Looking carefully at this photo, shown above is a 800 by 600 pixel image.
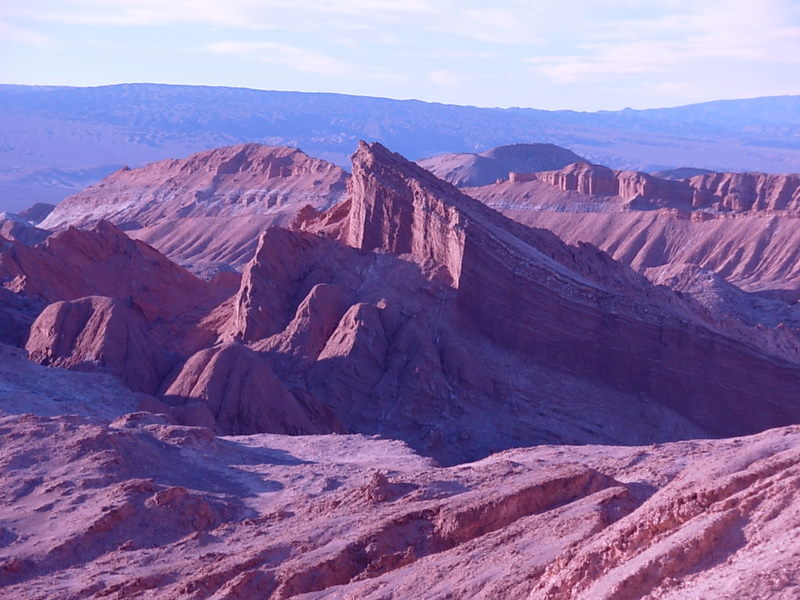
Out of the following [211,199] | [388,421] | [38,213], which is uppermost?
[388,421]

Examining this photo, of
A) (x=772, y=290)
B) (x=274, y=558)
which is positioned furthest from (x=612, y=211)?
(x=274, y=558)

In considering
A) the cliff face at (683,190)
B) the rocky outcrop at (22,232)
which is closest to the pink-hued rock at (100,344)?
the rocky outcrop at (22,232)

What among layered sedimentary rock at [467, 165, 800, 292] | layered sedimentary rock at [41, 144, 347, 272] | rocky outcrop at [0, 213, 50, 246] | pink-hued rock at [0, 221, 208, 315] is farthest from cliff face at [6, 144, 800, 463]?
layered sedimentary rock at [467, 165, 800, 292]

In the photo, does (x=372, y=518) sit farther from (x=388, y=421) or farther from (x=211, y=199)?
(x=211, y=199)

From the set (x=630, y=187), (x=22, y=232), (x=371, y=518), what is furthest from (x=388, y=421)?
(x=630, y=187)

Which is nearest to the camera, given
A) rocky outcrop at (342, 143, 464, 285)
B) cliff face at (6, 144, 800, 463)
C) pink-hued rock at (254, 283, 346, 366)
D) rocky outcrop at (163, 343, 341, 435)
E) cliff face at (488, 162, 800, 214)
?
rocky outcrop at (163, 343, 341, 435)

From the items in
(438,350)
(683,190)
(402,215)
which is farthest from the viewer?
(683,190)

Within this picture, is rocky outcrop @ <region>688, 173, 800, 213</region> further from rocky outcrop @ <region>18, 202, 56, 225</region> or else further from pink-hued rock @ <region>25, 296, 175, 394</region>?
pink-hued rock @ <region>25, 296, 175, 394</region>
